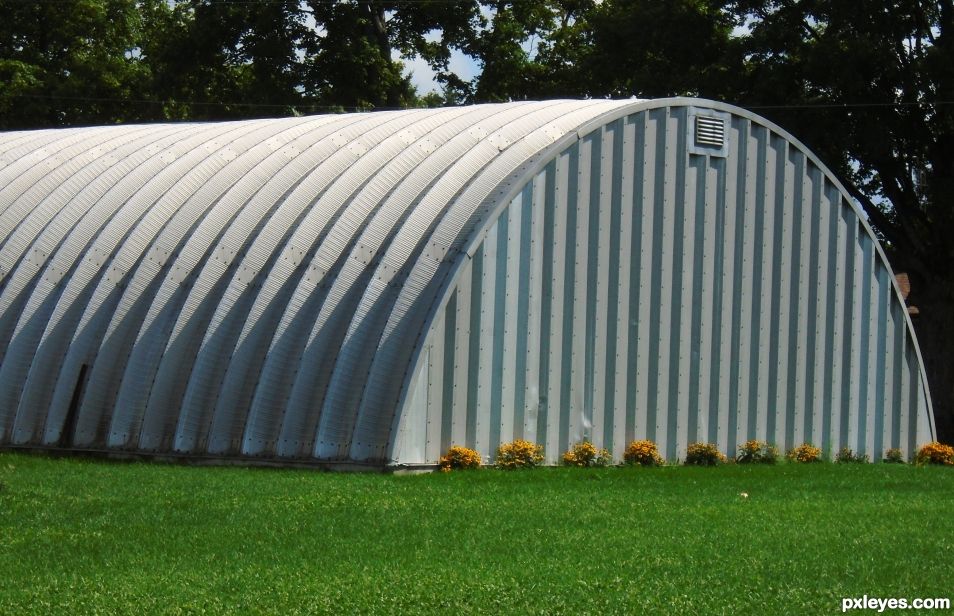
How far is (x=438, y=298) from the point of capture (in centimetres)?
1808

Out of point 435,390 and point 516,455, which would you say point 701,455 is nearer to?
point 516,455

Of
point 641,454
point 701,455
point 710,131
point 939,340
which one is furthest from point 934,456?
point 939,340

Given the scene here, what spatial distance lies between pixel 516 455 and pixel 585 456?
121cm

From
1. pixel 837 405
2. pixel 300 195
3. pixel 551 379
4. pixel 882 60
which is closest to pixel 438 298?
pixel 551 379

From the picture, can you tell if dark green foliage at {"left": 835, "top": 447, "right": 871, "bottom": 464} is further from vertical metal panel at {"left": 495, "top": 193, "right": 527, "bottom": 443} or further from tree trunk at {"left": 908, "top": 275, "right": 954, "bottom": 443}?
tree trunk at {"left": 908, "top": 275, "right": 954, "bottom": 443}

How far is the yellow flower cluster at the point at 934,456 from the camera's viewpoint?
23.7 metres

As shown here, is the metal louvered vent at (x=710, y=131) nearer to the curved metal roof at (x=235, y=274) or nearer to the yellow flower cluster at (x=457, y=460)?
the curved metal roof at (x=235, y=274)

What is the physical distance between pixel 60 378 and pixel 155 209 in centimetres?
307

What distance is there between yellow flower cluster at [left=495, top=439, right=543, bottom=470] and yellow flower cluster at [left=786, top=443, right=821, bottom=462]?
5.00 metres

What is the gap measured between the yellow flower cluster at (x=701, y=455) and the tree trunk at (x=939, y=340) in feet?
57.8

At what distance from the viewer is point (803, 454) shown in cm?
2181

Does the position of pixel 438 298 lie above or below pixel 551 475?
above

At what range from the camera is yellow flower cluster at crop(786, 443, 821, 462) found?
2177 cm

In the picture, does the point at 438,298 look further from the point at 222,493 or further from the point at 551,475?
the point at 222,493
